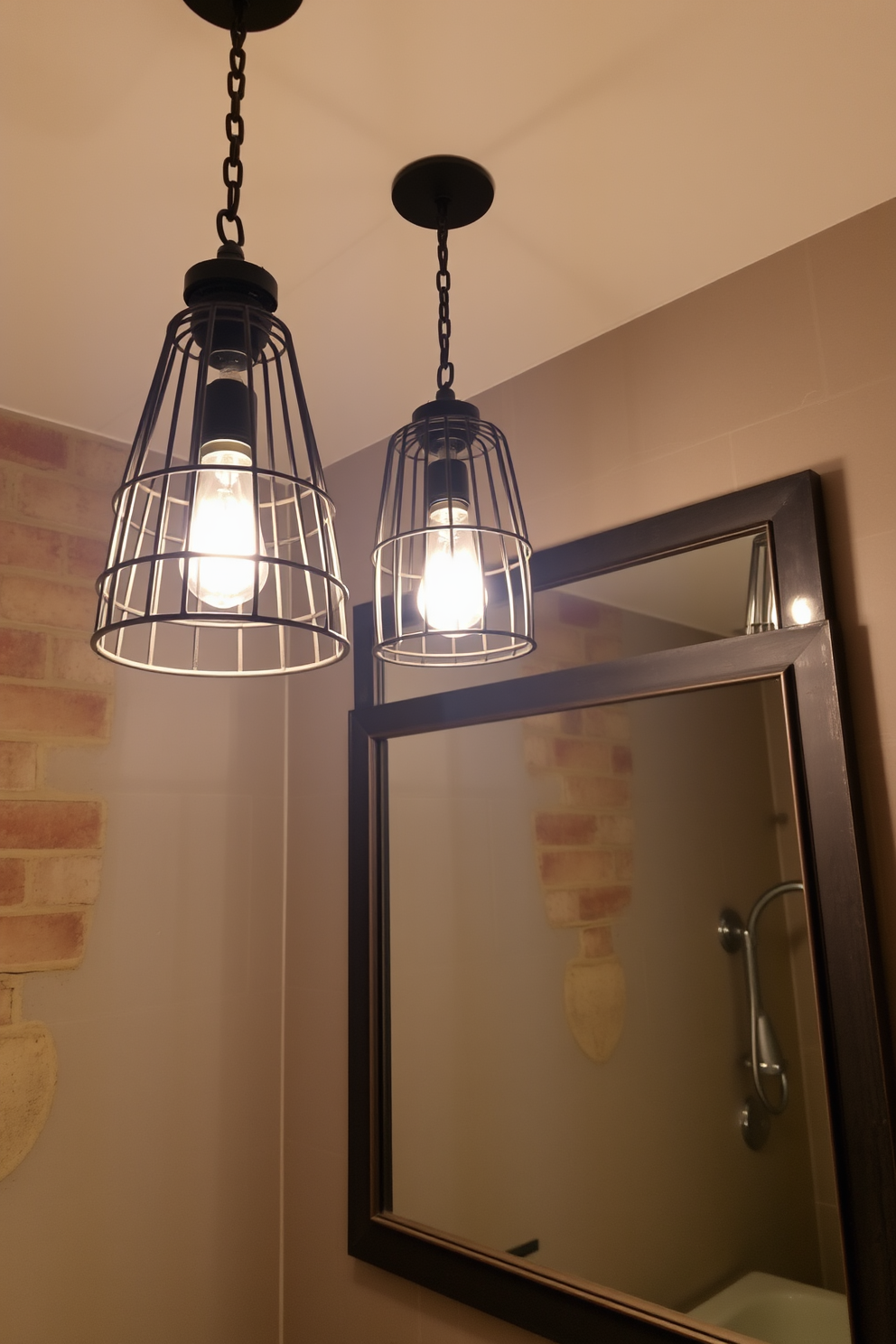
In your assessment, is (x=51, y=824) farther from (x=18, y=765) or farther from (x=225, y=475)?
(x=225, y=475)

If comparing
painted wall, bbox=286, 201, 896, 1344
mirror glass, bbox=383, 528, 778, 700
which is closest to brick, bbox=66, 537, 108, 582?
painted wall, bbox=286, 201, 896, 1344

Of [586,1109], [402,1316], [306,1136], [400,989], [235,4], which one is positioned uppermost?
[235,4]

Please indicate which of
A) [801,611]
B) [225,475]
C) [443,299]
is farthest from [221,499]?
[801,611]

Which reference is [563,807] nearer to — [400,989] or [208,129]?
[400,989]

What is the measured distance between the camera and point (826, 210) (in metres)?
1.06

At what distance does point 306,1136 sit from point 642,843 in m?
0.85

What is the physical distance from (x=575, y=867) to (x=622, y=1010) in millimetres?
189

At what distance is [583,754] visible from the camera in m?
1.21

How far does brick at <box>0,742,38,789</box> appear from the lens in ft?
4.44

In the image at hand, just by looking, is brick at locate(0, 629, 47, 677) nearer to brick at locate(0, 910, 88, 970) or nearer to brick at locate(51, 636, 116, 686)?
brick at locate(51, 636, 116, 686)

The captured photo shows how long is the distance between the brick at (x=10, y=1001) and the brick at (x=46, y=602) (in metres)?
0.54

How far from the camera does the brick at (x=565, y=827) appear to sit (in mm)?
1204

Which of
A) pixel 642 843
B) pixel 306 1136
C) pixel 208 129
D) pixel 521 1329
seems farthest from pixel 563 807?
pixel 208 129

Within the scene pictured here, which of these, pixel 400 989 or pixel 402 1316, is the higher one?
pixel 400 989
